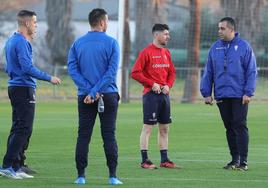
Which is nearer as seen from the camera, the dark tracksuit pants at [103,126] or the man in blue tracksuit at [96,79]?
the man in blue tracksuit at [96,79]

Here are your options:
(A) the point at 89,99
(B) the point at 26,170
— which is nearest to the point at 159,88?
(B) the point at 26,170

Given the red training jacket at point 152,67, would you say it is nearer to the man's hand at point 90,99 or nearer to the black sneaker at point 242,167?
the black sneaker at point 242,167

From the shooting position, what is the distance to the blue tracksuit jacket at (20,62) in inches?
514

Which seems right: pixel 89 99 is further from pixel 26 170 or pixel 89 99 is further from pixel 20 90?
pixel 26 170

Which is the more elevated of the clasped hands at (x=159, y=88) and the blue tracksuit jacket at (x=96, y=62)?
the blue tracksuit jacket at (x=96, y=62)

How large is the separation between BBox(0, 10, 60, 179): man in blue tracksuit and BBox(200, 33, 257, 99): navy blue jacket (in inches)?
115

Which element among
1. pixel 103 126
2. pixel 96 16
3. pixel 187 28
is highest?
pixel 96 16

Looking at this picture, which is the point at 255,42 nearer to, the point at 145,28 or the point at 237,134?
the point at 145,28

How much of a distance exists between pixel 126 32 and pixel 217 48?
2725 centimetres

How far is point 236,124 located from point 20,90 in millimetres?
3339

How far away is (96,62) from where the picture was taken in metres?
12.3

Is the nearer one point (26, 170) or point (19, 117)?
point (19, 117)

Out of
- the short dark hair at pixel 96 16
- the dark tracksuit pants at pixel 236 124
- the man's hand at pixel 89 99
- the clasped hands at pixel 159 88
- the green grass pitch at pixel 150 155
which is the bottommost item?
the green grass pitch at pixel 150 155

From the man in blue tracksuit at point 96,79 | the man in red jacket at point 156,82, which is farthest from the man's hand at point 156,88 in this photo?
the man in blue tracksuit at point 96,79
